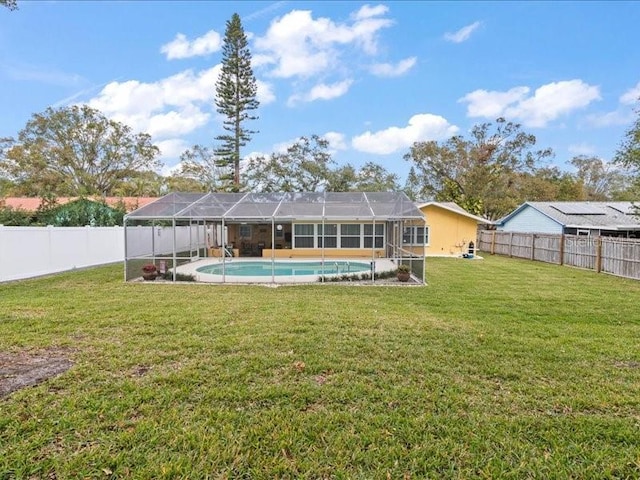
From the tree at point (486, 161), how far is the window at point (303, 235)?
18156 mm

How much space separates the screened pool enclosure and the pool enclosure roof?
0.03 meters

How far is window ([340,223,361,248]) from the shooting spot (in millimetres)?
17953

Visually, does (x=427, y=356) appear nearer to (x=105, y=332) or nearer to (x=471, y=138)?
(x=105, y=332)

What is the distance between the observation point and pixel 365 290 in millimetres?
10125

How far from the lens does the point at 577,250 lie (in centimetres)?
1552

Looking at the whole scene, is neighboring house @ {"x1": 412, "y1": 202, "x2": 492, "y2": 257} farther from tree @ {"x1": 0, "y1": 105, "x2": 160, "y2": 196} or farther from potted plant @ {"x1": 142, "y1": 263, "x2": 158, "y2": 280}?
tree @ {"x1": 0, "y1": 105, "x2": 160, "y2": 196}

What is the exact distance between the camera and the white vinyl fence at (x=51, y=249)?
10891 mm

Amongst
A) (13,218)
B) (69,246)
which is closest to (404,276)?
(69,246)

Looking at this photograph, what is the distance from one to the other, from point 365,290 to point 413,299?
1.60m

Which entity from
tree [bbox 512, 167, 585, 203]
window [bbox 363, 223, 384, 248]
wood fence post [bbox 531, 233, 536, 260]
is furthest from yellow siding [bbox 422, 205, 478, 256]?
tree [bbox 512, 167, 585, 203]

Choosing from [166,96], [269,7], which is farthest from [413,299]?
[166,96]

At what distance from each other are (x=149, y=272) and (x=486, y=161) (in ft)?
96.9

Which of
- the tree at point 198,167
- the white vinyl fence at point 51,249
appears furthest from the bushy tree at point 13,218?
the tree at point 198,167

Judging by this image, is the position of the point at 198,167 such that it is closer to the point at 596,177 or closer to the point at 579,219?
the point at 579,219
